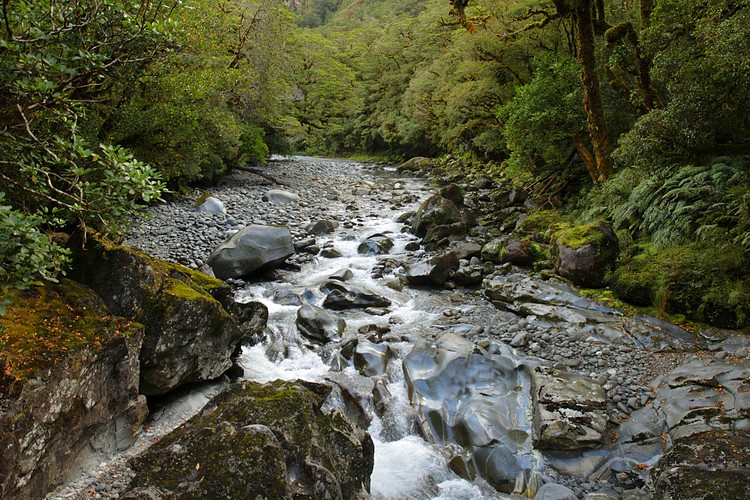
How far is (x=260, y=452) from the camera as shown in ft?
11.6

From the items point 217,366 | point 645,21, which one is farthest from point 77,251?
point 645,21

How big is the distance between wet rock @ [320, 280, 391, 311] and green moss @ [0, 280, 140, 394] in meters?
5.18

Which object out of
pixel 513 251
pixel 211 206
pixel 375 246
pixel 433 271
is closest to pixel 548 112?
pixel 513 251

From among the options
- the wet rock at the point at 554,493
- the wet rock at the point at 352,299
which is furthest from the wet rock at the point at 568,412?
the wet rock at the point at 352,299

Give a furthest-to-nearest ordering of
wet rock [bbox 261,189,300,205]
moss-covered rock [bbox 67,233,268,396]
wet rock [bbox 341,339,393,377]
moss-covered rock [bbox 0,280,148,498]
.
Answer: wet rock [bbox 261,189,300,205] → wet rock [bbox 341,339,393,377] → moss-covered rock [bbox 67,233,268,396] → moss-covered rock [bbox 0,280,148,498]

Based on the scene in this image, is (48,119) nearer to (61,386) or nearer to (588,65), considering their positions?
(61,386)

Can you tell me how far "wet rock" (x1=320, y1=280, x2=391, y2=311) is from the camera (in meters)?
9.99

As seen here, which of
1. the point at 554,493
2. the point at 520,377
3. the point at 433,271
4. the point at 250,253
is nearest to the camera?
the point at 554,493

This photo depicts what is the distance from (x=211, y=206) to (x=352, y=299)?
358 inches

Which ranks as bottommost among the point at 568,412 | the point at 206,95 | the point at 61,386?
the point at 568,412

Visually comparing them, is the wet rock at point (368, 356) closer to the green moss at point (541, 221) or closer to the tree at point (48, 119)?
the tree at point (48, 119)

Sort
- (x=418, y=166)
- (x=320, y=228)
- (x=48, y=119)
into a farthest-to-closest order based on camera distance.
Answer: (x=418, y=166)
(x=320, y=228)
(x=48, y=119)

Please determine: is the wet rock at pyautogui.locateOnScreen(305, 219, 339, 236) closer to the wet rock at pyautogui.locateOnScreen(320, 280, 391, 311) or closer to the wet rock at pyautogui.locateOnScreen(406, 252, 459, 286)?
the wet rock at pyautogui.locateOnScreen(406, 252, 459, 286)

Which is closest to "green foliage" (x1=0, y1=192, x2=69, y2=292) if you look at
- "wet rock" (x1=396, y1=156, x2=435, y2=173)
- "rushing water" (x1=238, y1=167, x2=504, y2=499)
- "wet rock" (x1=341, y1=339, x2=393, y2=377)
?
"rushing water" (x1=238, y1=167, x2=504, y2=499)
